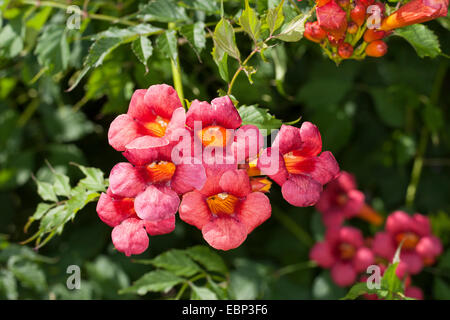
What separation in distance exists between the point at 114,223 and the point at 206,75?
1.08 meters

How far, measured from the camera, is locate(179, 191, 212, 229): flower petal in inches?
49.1

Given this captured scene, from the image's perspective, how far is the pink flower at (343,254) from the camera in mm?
2520

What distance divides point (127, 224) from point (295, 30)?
740mm

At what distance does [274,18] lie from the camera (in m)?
1.30

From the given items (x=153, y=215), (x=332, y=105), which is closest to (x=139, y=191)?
(x=153, y=215)

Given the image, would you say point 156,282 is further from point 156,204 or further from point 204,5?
point 204,5

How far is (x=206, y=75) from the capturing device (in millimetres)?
2180

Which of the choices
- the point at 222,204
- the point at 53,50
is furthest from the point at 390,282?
the point at 53,50

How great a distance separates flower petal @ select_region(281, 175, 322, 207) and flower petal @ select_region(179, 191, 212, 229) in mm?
227

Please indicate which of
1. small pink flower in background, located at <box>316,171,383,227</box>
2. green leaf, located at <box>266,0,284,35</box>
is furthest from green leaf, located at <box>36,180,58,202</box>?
small pink flower in background, located at <box>316,171,383,227</box>

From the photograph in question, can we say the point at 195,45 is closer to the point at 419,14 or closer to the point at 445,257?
the point at 419,14

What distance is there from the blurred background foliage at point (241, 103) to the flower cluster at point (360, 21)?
50 centimetres

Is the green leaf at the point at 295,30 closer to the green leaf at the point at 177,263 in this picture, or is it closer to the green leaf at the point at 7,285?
the green leaf at the point at 177,263
